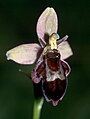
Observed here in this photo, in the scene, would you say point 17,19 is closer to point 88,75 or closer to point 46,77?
point 88,75

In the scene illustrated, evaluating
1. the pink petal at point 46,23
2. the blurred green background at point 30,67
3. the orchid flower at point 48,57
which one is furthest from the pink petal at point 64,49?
the blurred green background at point 30,67

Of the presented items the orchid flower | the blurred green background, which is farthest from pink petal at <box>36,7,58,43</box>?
the blurred green background

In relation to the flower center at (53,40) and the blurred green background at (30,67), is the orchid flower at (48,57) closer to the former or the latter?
the flower center at (53,40)

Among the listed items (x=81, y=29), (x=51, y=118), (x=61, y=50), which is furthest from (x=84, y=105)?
(x=61, y=50)

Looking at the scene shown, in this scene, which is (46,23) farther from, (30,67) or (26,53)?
(30,67)

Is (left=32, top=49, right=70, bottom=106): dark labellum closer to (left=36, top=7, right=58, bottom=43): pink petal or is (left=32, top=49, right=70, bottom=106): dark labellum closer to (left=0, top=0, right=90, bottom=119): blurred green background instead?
(left=36, top=7, right=58, bottom=43): pink petal

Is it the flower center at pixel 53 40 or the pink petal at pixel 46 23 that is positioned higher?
the pink petal at pixel 46 23

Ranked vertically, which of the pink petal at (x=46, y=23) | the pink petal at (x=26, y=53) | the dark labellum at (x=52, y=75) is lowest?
the dark labellum at (x=52, y=75)

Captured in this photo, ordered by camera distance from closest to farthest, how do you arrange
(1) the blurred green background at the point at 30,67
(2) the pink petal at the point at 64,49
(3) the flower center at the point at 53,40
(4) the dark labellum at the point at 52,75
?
(4) the dark labellum at the point at 52,75
(3) the flower center at the point at 53,40
(2) the pink petal at the point at 64,49
(1) the blurred green background at the point at 30,67
